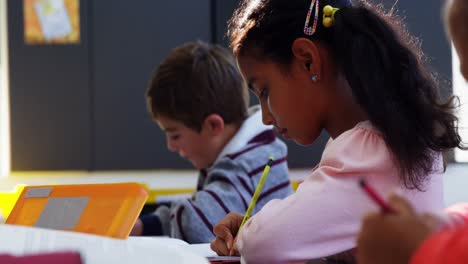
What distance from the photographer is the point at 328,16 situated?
91 cm

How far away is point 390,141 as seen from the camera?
32.4 inches

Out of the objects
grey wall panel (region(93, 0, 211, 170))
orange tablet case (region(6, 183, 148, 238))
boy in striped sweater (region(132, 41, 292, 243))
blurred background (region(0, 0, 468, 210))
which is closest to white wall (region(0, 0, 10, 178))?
blurred background (region(0, 0, 468, 210))

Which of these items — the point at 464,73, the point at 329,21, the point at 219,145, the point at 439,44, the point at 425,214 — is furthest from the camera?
the point at 439,44

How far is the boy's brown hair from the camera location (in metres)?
1.51

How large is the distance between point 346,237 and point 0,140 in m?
2.61

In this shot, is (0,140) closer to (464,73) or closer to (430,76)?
(430,76)

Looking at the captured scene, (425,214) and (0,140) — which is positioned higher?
(425,214)

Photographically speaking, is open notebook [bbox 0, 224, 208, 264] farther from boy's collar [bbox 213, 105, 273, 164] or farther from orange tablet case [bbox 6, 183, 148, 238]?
boy's collar [bbox 213, 105, 273, 164]

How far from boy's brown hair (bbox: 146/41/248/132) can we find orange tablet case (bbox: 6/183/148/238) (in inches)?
28.1

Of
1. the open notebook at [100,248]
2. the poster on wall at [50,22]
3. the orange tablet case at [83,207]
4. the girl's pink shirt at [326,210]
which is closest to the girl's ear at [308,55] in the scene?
the girl's pink shirt at [326,210]

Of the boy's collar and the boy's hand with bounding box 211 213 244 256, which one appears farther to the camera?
the boy's collar

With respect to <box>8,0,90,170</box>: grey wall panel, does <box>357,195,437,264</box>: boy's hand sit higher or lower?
higher

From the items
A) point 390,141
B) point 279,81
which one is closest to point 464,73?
point 390,141

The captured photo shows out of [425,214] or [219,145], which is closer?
[425,214]
